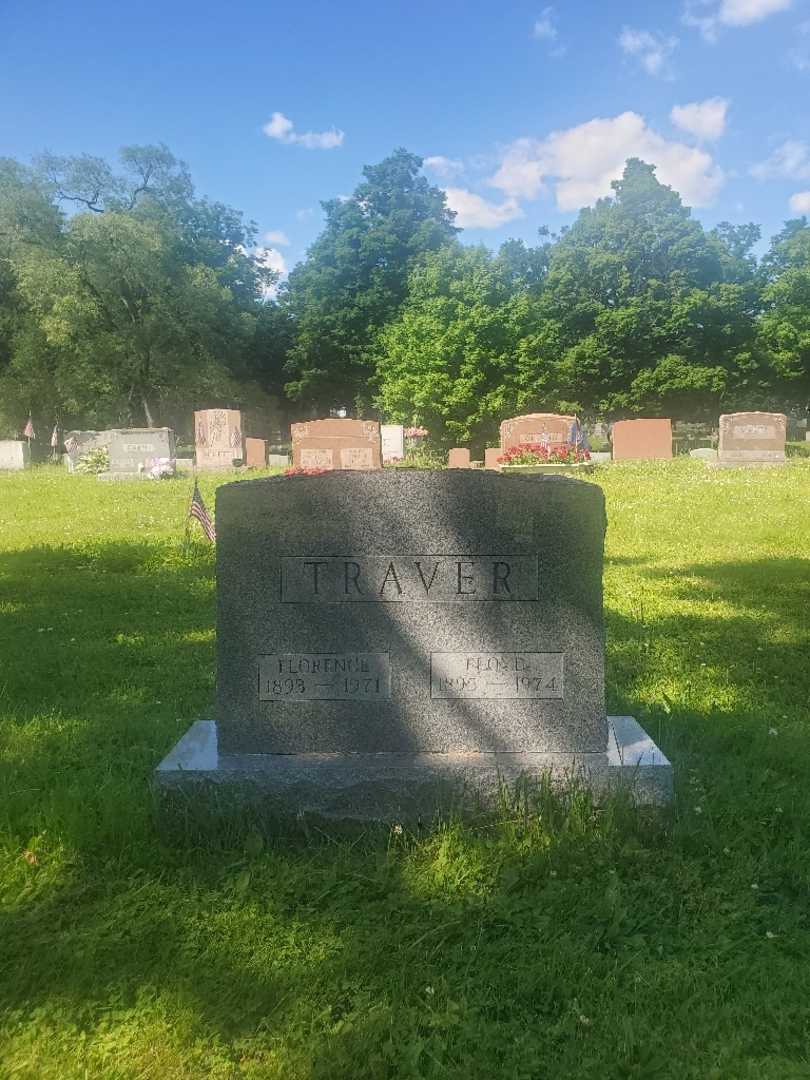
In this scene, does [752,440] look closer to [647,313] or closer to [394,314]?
[647,313]

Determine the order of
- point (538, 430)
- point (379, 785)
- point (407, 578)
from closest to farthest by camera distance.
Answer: point (379, 785) < point (407, 578) < point (538, 430)

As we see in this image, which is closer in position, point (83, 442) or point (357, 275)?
point (83, 442)

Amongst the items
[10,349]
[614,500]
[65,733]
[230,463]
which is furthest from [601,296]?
[65,733]

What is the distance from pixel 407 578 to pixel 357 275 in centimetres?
5277

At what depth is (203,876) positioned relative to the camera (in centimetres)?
298

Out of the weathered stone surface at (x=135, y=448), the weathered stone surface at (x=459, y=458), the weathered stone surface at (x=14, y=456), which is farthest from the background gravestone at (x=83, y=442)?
the weathered stone surface at (x=459, y=458)

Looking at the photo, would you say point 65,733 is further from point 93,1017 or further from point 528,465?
point 528,465

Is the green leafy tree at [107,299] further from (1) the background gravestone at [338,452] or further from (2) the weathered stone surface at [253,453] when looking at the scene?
(1) the background gravestone at [338,452]

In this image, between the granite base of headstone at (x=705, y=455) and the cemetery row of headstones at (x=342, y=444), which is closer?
the cemetery row of headstones at (x=342, y=444)

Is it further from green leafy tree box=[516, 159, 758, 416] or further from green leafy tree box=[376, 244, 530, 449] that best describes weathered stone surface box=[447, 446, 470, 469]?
green leafy tree box=[516, 159, 758, 416]

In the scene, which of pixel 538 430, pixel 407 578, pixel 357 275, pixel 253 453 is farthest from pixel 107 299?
pixel 407 578

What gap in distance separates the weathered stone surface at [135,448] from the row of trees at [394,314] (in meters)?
14.6

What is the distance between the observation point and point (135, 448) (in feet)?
81.4

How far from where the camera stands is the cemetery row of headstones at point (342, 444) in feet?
80.8
